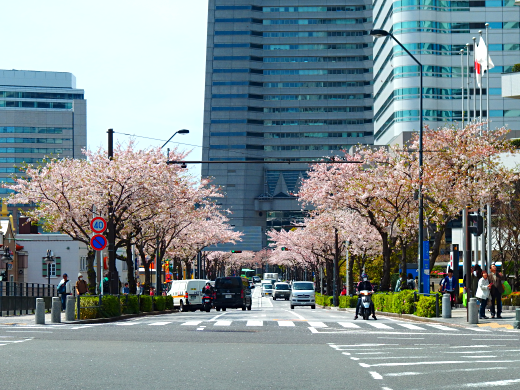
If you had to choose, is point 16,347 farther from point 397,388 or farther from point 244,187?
point 244,187

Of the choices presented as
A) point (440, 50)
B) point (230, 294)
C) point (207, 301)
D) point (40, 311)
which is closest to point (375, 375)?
point (40, 311)

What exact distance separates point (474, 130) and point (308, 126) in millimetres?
140933

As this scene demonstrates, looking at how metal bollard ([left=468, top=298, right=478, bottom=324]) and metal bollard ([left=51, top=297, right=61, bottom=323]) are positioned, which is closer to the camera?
metal bollard ([left=468, top=298, right=478, bottom=324])

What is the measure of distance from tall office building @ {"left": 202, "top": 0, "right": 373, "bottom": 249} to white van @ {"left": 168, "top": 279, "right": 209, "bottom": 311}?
12935 centimetres

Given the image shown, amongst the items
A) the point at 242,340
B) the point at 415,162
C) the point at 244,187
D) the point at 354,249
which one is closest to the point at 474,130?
the point at 415,162

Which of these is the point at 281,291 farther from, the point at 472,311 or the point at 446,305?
the point at 472,311

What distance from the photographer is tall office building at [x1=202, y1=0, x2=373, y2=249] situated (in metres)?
179

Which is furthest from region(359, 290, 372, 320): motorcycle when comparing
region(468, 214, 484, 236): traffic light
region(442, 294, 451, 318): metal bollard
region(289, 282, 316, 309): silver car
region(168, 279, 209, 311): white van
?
region(289, 282, 316, 309): silver car

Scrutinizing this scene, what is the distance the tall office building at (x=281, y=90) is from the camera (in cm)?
17912

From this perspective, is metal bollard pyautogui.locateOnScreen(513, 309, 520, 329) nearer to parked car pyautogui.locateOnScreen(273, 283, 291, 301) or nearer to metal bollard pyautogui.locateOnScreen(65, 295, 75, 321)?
metal bollard pyautogui.locateOnScreen(65, 295, 75, 321)

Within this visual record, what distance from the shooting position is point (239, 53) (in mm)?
181125

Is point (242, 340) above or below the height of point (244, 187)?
below

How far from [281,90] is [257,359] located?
553ft

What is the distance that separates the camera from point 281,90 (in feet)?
591
